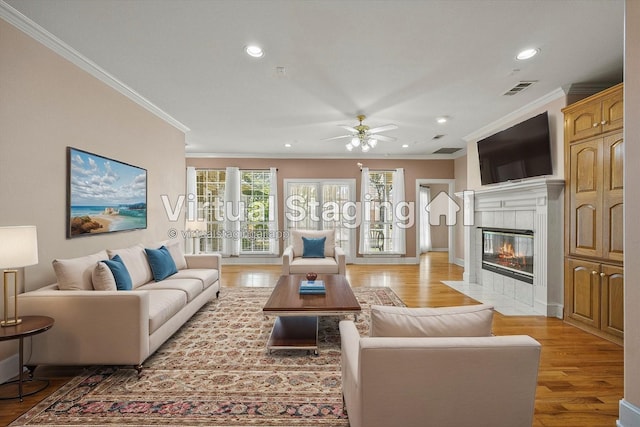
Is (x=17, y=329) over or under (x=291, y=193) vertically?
under

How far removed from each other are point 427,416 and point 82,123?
382 cm

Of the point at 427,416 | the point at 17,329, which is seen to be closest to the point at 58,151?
the point at 17,329

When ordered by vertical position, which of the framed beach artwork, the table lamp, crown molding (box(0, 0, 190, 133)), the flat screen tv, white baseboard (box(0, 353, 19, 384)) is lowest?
white baseboard (box(0, 353, 19, 384))

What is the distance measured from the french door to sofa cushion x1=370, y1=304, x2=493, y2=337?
6304 millimetres

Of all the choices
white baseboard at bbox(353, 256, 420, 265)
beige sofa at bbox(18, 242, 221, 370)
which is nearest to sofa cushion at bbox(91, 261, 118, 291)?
beige sofa at bbox(18, 242, 221, 370)

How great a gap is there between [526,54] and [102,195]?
454 centimetres

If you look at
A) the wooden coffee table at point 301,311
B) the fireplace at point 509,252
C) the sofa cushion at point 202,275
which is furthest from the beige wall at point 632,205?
the sofa cushion at point 202,275

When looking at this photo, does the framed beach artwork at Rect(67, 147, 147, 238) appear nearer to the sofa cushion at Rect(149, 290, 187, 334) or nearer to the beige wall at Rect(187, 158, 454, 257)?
Answer: the sofa cushion at Rect(149, 290, 187, 334)

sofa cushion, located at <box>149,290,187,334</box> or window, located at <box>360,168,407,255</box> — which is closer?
sofa cushion, located at <box>149,290,187,334</box>

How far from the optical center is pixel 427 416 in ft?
4.45

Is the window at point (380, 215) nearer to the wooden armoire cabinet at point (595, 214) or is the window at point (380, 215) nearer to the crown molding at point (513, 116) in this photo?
the crown molding at point (513, 116)

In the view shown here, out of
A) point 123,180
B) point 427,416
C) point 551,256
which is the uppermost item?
point 123,180

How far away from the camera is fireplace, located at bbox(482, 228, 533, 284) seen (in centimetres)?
438

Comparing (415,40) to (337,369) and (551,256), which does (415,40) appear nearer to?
(337,369)
